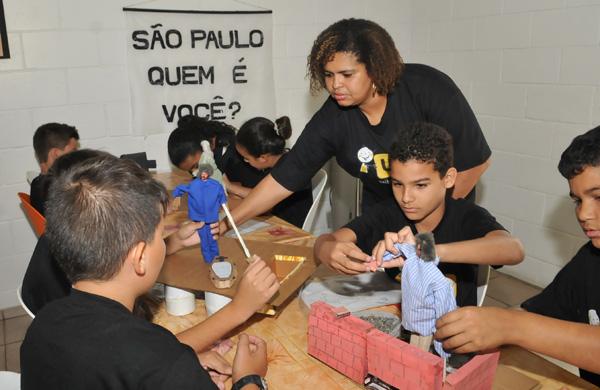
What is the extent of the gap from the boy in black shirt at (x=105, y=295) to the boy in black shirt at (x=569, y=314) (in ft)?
1.89

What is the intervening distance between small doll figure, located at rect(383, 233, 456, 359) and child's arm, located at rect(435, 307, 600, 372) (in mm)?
26

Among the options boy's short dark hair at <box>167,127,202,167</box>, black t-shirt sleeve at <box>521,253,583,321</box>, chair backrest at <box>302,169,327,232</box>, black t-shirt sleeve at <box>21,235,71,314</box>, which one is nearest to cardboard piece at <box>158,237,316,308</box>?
black t-shirt sleeve at <box>21,235,71,314</box>

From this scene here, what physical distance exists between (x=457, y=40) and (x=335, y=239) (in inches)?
114

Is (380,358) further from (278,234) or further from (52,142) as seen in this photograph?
(52,142)

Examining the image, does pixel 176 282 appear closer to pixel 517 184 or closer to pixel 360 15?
pixel 517 184

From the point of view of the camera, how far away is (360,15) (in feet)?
14.2

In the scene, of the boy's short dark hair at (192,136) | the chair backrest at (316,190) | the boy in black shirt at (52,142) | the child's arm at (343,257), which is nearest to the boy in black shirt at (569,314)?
the child's arm at (343,257)

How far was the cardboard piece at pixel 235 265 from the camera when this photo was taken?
156 centimetres

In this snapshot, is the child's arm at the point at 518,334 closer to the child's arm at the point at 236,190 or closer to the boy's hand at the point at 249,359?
the boy's hand at the point at 249,359

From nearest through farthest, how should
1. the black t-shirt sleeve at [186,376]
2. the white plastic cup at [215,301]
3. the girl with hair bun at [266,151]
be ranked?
the black t-shirt sleeve at [186,376], the white plastic cup at [215,301], the girl with hair bun at [266,151]

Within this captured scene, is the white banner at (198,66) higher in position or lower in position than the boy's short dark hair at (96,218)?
higher

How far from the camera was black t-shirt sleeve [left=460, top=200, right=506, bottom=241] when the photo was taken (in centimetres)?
165

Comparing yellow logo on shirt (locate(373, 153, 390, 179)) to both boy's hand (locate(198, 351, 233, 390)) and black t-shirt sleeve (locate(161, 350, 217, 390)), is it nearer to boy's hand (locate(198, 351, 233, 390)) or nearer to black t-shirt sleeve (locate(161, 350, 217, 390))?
boy's hand (locate(198, 351, 233, 390))

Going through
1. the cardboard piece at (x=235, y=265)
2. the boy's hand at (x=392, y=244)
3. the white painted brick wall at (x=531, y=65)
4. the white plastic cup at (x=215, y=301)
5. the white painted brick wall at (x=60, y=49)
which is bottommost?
the white plastic cup at (x=215, y=301)
